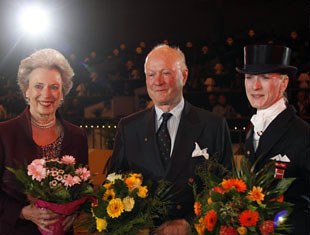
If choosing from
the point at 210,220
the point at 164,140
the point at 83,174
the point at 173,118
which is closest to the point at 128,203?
the point at 83,174

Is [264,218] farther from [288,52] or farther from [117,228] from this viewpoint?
[288,52]

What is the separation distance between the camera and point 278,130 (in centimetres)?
229

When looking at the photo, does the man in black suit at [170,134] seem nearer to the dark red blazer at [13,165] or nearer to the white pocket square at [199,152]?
the white pocket square at [199,152]

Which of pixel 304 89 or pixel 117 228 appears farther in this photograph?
pixel 304 89

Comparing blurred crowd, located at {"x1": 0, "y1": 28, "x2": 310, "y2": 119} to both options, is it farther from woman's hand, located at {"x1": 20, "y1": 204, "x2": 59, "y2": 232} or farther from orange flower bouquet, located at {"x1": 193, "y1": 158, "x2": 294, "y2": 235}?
orange flower bouquet, located at {"x1": 193, "y1": 158, "x2": 294, "y2": 235}

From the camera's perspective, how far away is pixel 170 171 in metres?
2.56

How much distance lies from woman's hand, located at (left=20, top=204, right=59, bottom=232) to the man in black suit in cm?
53

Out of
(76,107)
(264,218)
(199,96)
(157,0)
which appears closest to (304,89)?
(199,96)

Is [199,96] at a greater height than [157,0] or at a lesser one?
lesser

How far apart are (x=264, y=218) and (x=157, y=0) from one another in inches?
Answer: 405

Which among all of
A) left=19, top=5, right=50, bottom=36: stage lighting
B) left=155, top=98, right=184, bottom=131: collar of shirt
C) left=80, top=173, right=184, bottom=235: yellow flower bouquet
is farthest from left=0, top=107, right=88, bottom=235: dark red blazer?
left=19, top=5, right=50, bottom=36: stage lighting

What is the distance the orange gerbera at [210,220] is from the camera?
1.83m

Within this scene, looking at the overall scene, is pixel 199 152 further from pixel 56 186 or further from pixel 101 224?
pixel 56 186

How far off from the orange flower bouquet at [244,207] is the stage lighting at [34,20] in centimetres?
881
